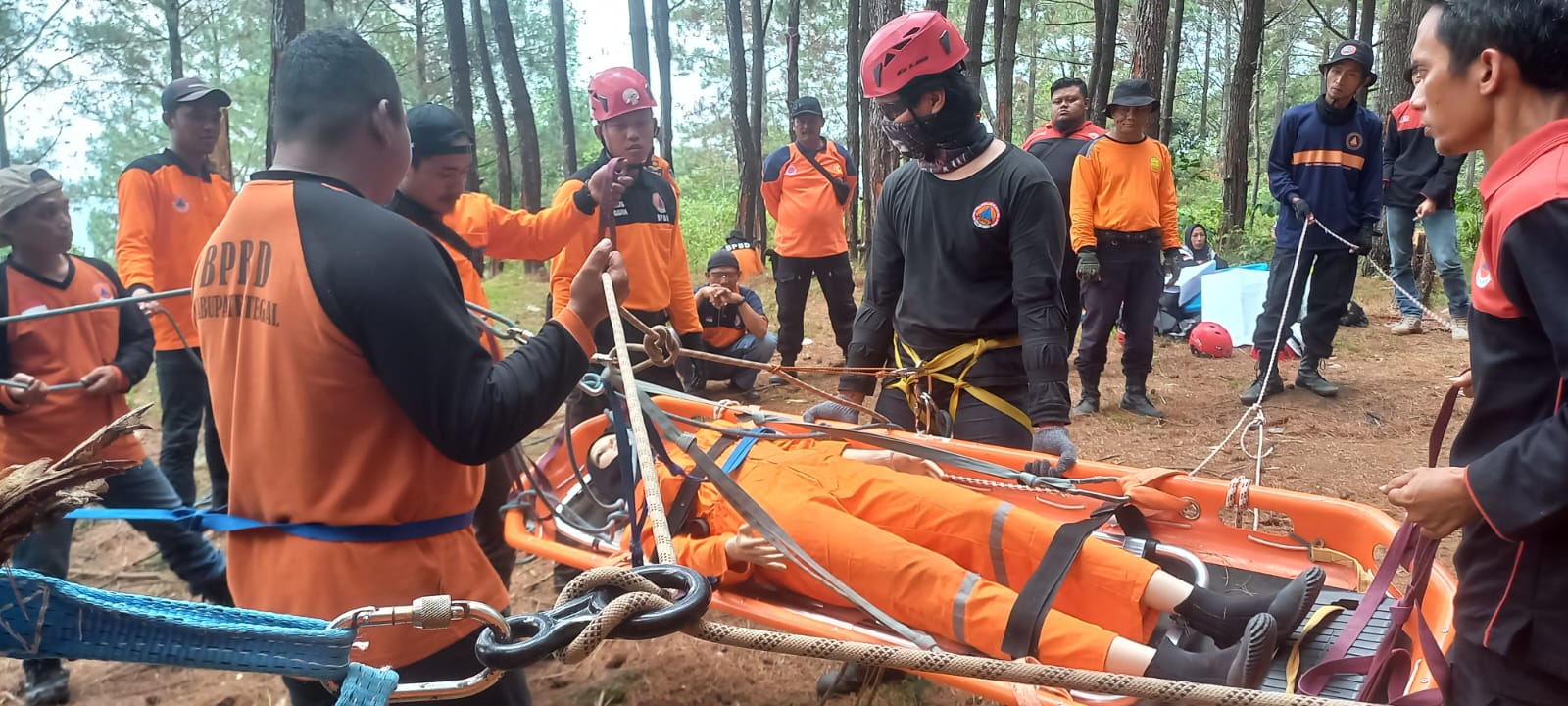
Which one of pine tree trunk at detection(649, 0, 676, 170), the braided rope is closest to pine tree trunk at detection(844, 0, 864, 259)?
pine tree trunk at detection(649, 0, 676, 170)

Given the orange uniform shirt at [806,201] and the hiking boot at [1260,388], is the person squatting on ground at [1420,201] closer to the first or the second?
the hiking boot at [1260,388]

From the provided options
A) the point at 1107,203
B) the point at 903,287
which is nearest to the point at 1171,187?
the point at 1107,203

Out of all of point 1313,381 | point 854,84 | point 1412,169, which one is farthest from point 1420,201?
point 854,84

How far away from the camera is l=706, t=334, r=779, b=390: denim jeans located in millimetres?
6975

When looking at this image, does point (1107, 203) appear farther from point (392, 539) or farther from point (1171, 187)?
point (392, 539)

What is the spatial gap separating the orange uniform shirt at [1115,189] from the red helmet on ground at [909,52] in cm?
308

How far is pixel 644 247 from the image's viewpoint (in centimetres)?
475

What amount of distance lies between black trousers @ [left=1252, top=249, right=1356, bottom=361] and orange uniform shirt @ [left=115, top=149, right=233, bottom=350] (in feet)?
20.3

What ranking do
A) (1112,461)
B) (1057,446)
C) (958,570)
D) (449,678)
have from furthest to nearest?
(1112,461) → (1057,446) → (958,570) → (449,678)

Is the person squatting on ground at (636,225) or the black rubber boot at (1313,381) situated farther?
the black rubber boot at (1313,381)

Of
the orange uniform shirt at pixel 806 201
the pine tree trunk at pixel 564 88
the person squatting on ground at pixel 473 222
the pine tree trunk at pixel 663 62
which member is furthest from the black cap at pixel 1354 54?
the pine tree trunk at pixel 663 62

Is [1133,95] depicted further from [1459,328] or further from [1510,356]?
[1510,356]

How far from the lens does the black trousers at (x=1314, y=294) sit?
5812 millimetres

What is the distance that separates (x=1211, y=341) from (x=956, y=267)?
5.55 metres
